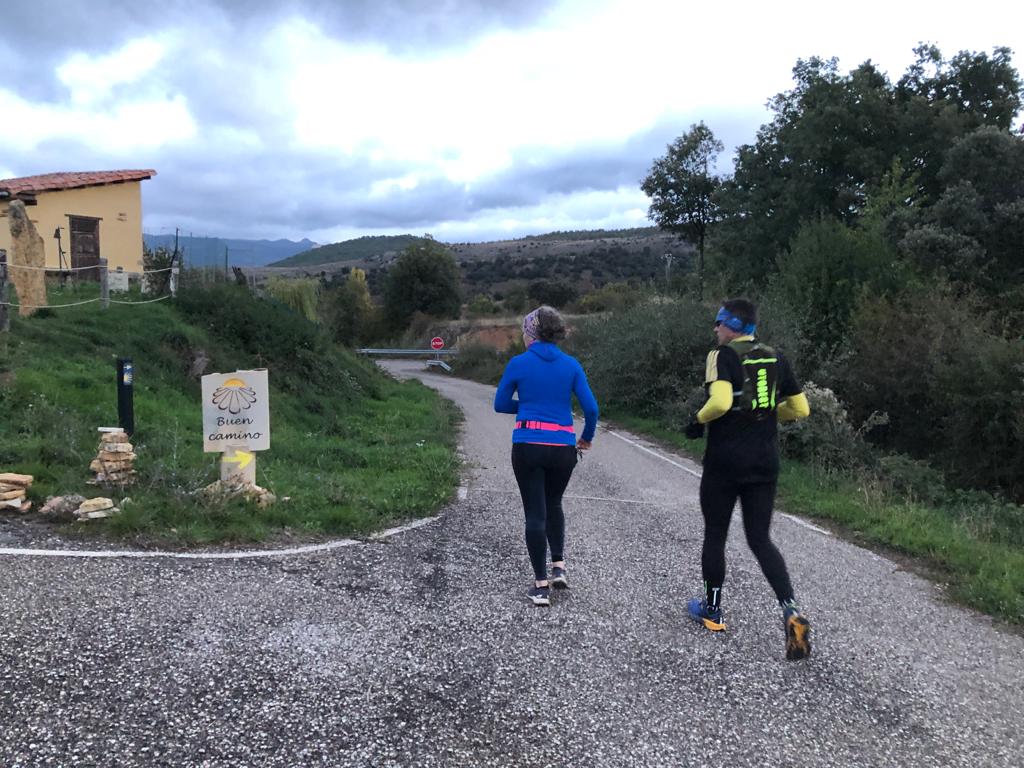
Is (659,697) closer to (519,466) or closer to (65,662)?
(519,466)

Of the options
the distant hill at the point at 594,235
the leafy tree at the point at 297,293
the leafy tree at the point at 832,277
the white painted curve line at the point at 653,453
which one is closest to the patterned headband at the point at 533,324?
the white painted curve line at the point at 653,453

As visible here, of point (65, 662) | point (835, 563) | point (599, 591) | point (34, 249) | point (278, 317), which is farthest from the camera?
point (278, 317)

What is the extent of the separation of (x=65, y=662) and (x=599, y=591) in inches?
122

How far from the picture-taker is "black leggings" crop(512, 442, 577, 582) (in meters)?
4.65

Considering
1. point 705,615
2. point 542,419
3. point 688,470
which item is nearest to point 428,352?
point 688,470

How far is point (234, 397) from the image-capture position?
644cm

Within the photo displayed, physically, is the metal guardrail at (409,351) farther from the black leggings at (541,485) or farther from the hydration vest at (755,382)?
the hydration vest at (755,382)

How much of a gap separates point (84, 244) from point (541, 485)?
66.8 feet

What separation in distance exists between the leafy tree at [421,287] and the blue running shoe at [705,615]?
5349cm

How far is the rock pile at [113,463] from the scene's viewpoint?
20.5 ft

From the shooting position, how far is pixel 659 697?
3633mm

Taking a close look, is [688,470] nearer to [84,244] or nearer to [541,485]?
[541,485]

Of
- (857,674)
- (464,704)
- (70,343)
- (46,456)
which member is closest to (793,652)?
(857,674)

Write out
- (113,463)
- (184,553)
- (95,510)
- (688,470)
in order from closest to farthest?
(184,553), (95,510), (113,463), (688,470)
